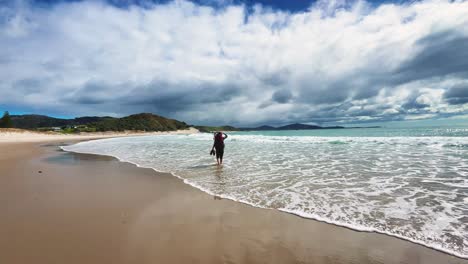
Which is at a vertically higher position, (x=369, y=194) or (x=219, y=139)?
(x=219, y=139)

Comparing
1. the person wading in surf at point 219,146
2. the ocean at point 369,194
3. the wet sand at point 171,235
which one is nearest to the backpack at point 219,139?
the person wading in surf at point 219,146

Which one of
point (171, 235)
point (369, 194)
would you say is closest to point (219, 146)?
point (369, 194)

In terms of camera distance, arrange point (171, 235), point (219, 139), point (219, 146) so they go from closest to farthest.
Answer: point (171, 235), point (219, 146), point (219, 139)

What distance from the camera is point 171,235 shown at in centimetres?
404

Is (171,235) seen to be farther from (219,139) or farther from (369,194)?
(219,139)

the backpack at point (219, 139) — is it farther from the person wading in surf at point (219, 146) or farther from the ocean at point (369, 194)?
the ocean at point (369, 194)

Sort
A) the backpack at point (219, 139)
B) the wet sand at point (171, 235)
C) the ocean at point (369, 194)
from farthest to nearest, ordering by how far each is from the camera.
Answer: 1. the backpack at point (219, 139)
2. the ocean at point (369, 194)
3. the wet sand at point (171, 235)

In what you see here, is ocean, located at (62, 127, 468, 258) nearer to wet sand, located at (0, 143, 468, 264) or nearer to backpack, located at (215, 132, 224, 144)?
wet sand, located at (0, 143, 468, 264)

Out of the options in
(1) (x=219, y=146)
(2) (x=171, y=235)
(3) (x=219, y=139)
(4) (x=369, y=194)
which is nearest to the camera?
(2) (x=171, y=235)

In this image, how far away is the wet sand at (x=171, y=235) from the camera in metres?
3.36

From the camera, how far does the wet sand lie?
11.0 ft

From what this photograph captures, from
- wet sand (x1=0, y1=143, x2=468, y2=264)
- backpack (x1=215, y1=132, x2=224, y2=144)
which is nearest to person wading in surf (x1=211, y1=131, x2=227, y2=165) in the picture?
backpack (x1=215, y1=132, x2=224, y2=144)

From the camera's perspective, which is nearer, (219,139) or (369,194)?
(369,194)

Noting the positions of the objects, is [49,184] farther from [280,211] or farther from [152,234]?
[280,211]
